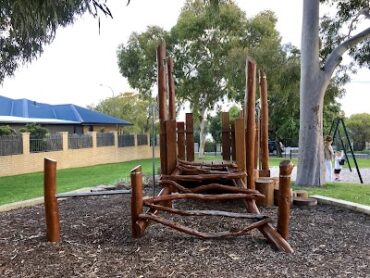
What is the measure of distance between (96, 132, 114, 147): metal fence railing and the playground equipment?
1852 cm

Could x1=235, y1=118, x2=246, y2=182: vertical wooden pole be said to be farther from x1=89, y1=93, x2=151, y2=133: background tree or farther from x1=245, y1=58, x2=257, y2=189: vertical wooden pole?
x1=89, y1=93, x2=151, y2=133: background tree

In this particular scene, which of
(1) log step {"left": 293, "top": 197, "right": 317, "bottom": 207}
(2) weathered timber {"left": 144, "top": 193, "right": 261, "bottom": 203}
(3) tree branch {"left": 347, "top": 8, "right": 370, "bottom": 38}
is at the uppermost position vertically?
(3) tree branch {"left": 347, "top": 8, "right": 370, "bottom": 38}

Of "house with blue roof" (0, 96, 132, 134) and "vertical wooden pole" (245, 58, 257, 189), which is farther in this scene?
"house with blue roof" (0, 96, 132, 134)

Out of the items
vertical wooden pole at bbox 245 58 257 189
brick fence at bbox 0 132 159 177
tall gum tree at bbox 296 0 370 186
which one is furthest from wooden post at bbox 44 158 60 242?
brick fence at bbox 0 132 159 177

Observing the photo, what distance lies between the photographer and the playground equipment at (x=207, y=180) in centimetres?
429

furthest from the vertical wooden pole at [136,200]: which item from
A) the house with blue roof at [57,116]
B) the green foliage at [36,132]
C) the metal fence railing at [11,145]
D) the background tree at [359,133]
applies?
the background tree at [359,133]

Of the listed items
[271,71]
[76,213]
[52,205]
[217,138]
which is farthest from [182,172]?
[217,138]

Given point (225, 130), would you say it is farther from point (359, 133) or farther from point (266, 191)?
point (359, 133)

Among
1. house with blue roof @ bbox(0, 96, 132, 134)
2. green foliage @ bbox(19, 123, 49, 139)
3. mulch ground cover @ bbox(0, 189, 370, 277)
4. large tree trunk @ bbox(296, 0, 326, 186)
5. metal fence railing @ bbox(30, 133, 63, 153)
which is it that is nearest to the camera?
mulch ground cover @ bbox(0, 189, 370, 277)

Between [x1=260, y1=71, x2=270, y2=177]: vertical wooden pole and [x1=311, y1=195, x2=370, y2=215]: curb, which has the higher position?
[x1=260, y1=71, x2=270, y2=177]: vertical wooden pole

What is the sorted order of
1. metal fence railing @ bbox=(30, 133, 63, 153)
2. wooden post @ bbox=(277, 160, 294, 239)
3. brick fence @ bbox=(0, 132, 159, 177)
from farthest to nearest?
metal fence railing @ bbox=(30, 133, 63, 153), brick fence @ bbox=(0, 132, 159, 177), wooden post @ bbox=(277, 160, 294, 239)

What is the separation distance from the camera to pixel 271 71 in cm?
1580

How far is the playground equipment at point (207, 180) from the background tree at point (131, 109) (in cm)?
3124

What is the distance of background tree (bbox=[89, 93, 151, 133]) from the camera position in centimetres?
3844
